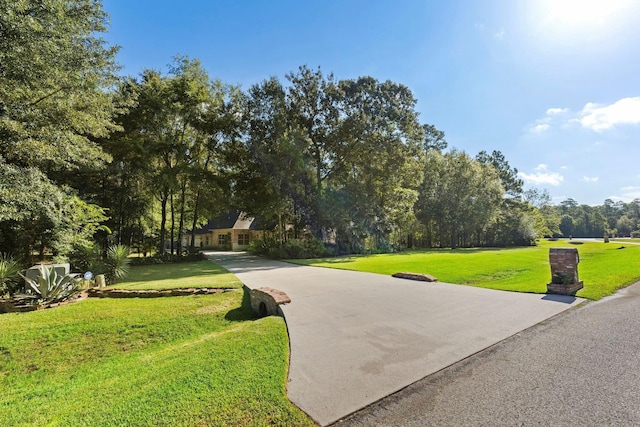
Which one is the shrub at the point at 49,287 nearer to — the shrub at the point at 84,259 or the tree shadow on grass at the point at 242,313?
the shrub at the point at 84,259

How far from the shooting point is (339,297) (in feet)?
21.6

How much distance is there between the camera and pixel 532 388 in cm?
274

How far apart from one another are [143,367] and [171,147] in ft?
51.3

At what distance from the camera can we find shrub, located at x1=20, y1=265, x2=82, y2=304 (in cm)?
682

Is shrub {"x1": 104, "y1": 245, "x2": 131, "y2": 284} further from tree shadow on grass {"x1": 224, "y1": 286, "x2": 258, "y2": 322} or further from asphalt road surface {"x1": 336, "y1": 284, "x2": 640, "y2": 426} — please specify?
asphalt road surface {"x1": 336, "y1": 284, "x2": 640, "y2": 426}

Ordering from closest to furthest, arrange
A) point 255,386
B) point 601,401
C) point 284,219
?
1. point 601,401
2. point 255,386
3. point 284,219

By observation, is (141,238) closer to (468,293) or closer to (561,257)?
(468,293)

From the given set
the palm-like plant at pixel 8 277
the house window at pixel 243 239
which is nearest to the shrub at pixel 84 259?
the palm-like plant at pixel 8 277

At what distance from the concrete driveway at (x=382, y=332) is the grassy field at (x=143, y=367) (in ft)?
0.95

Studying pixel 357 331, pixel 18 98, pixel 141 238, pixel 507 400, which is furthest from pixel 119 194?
pixel 507 400

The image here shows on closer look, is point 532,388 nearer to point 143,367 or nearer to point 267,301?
point 143,367

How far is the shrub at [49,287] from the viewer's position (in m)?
6.82

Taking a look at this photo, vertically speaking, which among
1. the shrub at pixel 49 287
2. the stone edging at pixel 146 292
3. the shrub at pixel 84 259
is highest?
the shrub at pixel 84 259

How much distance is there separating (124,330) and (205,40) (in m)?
10.3
